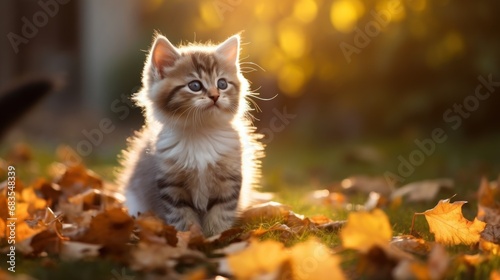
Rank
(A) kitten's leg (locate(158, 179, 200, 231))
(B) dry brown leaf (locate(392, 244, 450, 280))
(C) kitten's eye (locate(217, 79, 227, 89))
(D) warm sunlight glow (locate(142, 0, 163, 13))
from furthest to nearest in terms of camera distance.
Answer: (D) warm sunlight glow (locate(142, 0, 163, 13))
(C) kitten's eye (locate(217, 79, 227, 89))
(A) kitten's leg (locate(158, 179, 200, 231))
(B) dry brown leaf (locate(392, 244, 450, 280))

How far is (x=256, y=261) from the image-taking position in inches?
70.6

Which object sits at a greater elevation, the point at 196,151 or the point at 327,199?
the point at 327,199

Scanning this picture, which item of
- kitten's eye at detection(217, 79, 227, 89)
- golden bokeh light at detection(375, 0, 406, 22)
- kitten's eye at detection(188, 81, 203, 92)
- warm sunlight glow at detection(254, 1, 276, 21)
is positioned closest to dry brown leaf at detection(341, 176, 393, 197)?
kitten's eye at detection(217, 79, 227, 89)

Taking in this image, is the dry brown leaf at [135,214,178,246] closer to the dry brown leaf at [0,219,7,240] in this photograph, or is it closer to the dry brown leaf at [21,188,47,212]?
the dry brown leaf at [0,219,7,240]

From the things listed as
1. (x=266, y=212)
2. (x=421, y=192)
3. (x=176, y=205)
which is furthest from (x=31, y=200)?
(x=421, y=192)

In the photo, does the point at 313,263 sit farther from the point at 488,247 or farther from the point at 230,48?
the point at 230,48

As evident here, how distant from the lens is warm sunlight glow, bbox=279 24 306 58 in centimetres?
→ 629

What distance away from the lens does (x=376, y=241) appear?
193 cm

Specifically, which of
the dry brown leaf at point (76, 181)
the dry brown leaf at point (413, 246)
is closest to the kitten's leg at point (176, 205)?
the dry brown leaf at point (413, 246)

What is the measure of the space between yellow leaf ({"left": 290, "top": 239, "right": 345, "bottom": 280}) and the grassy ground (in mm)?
172

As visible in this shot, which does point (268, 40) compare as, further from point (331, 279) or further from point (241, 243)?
point (331, 279)

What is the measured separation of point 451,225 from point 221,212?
985 millimetres

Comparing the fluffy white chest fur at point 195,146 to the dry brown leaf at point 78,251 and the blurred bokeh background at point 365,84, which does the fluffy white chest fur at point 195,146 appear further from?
the blurred bokeh background at point 365,84

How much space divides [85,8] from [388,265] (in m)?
11.4
